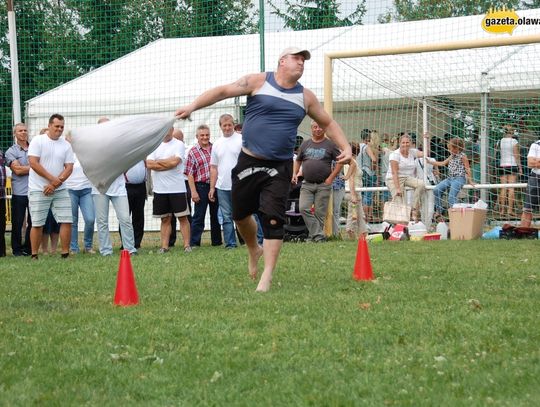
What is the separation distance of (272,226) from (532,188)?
876 centimetres

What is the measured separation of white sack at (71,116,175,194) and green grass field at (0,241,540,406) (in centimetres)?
115

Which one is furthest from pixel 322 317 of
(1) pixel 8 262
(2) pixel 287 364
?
(1) pixel 8 262

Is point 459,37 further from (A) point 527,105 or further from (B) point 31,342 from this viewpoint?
(B) point 31,342

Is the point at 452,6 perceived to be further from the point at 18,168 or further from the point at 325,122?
the point at 325,122

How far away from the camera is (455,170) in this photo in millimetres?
17391

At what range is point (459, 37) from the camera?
19844 mm

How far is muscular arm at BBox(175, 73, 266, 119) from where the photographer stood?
8148mm

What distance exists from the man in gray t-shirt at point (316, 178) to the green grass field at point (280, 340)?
18.4ft

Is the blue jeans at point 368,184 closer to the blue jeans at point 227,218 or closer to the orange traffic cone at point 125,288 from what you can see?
the blue jeans at point 227,218

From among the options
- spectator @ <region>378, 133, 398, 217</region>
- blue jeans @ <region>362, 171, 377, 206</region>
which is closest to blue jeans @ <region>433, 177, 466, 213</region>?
spectator @ <region>378, 133, 398, 217</region>

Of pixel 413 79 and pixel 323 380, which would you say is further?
pixel 413 79

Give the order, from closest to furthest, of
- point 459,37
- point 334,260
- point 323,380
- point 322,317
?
point 323,380 < point 322,317 < point 334,260 < point 459,37

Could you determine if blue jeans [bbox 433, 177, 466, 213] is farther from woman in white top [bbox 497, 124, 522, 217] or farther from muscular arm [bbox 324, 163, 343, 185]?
muscular arm [bbox 324, 163, 343, 185]

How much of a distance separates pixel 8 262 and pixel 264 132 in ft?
19.1
